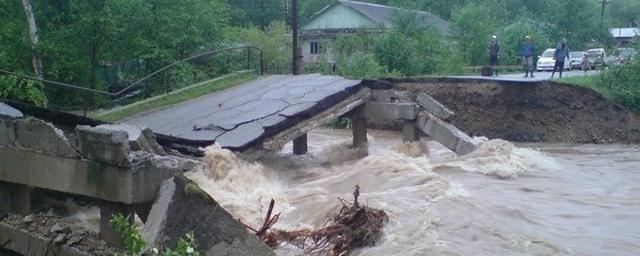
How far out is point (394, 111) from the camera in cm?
1486

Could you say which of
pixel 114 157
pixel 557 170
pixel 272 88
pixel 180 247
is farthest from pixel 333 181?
pixel 180 247

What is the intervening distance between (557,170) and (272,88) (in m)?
6.51

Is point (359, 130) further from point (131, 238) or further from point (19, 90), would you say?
point (131, 238)

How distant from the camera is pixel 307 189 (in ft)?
39.8

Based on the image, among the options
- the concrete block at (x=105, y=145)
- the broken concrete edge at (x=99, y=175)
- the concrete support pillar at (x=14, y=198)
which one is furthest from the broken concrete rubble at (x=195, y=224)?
the concrete support pillar at (x=14, y=198)

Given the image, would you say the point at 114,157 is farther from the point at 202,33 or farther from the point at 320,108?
the point at 202,33

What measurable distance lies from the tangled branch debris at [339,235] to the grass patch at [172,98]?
22.6ft

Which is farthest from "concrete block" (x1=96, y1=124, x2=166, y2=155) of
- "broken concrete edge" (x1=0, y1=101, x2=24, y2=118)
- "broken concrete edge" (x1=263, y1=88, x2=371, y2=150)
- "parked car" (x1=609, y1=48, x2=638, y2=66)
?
"parked car" (x1=609, y1=48, x2=638, y2=66)

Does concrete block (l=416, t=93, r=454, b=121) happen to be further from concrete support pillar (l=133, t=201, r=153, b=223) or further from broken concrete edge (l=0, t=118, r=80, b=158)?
broken concrete edge (l=0, t=118, r=80, b=158)

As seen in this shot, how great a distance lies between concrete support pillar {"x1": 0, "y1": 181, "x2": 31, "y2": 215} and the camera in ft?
24.5

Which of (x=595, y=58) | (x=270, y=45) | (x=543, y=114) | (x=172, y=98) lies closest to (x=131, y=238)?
(x=172, y=98)

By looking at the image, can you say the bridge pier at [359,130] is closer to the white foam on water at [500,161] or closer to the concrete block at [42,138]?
the white foam on water at [500,161]

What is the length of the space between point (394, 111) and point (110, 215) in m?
9.18

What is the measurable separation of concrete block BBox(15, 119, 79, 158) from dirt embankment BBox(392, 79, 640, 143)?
59.2 feet
